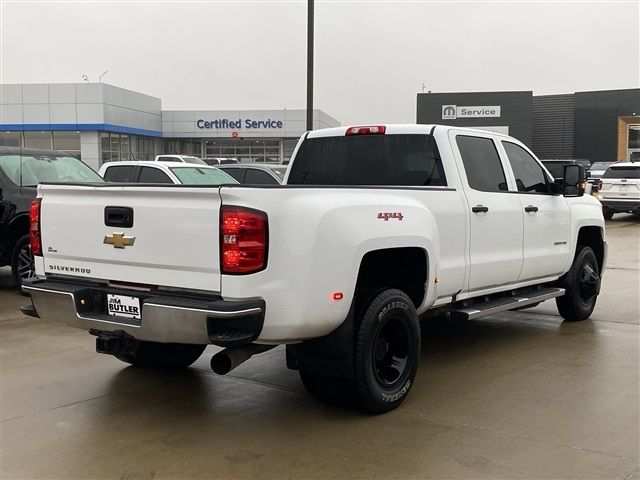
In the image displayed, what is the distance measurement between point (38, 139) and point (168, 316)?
46.2 m

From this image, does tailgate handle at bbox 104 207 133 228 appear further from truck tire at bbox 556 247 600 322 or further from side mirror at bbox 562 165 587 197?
truck tire at bbox 556 247 600 322

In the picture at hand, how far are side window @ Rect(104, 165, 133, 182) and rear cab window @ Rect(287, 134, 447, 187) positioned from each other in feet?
21.0

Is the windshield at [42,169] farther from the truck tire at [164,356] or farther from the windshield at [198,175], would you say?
the truck tire at [164,356]

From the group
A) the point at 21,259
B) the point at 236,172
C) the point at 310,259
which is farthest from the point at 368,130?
the point at 236,172

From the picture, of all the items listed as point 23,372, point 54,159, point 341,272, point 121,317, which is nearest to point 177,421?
point 121,317

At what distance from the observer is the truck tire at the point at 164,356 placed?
5.67m

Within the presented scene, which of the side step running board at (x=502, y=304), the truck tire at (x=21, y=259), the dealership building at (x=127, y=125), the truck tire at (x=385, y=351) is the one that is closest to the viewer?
the truck tire at (x=385, y=351)

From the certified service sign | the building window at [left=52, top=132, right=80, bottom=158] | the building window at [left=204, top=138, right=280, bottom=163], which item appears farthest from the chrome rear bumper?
the building window at [left=204, top=138, right=280, bottom=163]

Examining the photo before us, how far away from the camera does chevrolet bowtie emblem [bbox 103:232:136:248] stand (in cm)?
430

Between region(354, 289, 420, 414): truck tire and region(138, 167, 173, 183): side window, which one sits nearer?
region(354, 289, 420, 414): truck tire

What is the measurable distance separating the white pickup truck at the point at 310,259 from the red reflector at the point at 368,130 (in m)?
0.01

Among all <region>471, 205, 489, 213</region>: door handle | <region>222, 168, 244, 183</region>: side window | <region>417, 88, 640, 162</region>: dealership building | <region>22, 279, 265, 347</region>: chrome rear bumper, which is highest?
<region>417, 88, 640, 162</region>: dealership building

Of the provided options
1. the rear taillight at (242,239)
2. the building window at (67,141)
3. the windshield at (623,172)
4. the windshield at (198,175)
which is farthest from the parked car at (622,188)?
the building window at (67,141)

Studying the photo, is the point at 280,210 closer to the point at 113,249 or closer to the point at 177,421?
the point at 113,249
